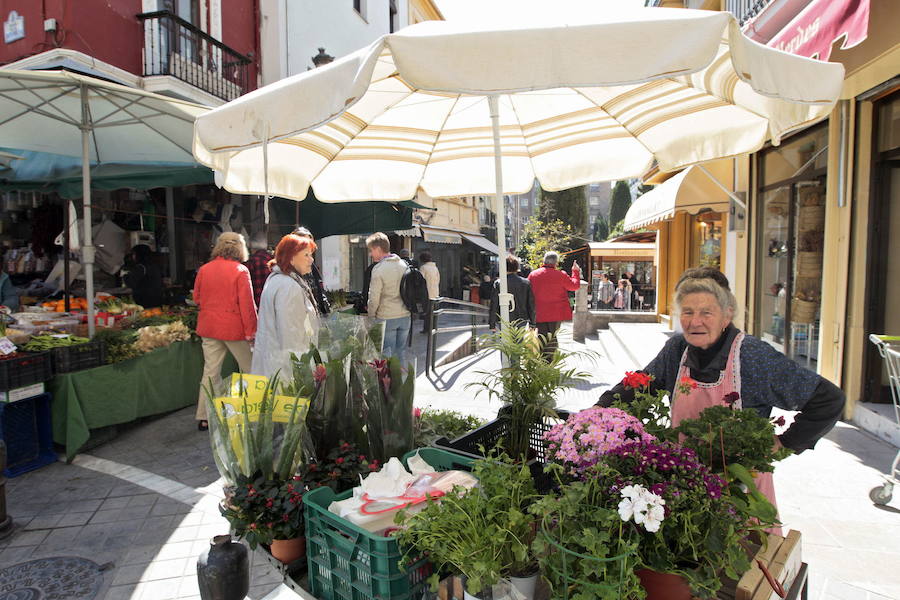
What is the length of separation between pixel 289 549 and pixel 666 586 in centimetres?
118

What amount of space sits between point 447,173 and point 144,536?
3100 mm

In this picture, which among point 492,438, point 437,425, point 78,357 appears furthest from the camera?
point 78,357

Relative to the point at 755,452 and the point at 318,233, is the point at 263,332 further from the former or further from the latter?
the point at 318,233

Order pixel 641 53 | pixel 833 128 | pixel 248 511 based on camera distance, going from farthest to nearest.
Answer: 1. pixel 833 128
2. pixel 248 511
3. pixel 641 53

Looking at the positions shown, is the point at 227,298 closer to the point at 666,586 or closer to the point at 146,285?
the point at 146,285

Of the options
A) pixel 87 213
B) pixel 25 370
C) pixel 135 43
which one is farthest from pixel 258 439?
pixel 135 43

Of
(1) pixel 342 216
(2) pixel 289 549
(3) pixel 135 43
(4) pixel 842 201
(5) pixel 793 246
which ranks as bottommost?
(2) pixel 289 549

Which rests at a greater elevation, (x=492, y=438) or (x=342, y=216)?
(x=342, y=216)

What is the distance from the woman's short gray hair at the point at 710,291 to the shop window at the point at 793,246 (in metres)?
4.64

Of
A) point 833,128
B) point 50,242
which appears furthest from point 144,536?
point 50,242

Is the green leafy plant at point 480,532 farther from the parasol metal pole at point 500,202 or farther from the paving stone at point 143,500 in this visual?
the paving stone at point 143,500

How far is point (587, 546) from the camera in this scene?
3.83ft

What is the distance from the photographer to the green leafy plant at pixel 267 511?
174 centimetres

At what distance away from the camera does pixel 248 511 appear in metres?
1.74
